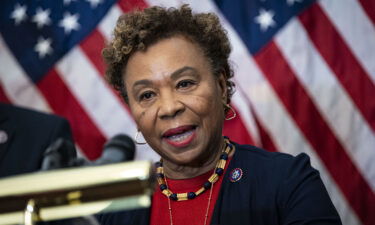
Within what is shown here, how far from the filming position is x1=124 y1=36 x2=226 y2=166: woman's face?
1095 mm

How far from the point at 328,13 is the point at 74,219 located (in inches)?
74.6

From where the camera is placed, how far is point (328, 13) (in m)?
2.05

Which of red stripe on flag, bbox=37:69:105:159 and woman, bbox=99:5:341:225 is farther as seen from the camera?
red stripe on flag, bbox=37:69:105:159

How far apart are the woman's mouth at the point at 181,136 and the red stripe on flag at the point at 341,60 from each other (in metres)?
1.14

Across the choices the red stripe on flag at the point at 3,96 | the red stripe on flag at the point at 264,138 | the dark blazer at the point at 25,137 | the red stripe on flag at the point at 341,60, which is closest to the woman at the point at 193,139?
the dark blazer at the point at 25,137

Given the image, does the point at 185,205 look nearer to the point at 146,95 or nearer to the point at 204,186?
the point at 204,186

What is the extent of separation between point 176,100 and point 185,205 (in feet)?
0.93

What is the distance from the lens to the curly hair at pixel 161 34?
1.17 metres

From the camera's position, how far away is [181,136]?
1099 millimetres

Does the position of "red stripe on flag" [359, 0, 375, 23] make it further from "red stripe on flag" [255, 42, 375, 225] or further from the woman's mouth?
the woman's mouth

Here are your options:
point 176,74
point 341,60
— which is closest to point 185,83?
point 176,74

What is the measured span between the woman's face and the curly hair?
3cm

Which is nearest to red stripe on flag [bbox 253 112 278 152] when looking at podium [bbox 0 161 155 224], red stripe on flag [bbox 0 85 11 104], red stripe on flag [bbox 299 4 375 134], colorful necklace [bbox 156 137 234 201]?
red stripe on flag [bbox 299 4 375 134]

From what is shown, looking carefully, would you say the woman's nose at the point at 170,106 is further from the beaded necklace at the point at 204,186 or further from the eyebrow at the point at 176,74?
the beaded necklace at the point at 204,186
